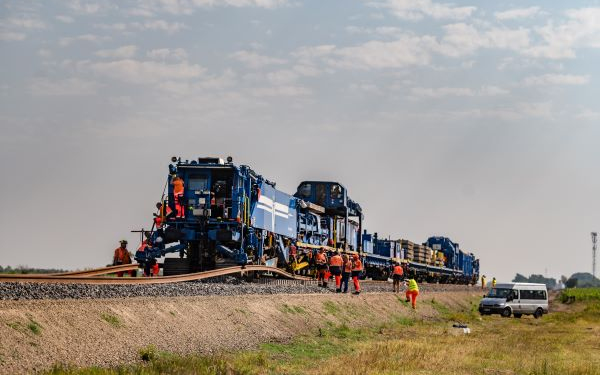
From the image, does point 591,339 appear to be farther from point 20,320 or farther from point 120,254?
point 20,320

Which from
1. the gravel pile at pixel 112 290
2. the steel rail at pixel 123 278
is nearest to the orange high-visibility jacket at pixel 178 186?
the steel rail at pixel 123 278

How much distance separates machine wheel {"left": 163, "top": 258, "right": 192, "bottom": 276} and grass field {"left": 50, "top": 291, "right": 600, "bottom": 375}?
7.36 metres

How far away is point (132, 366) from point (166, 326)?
2941 mm

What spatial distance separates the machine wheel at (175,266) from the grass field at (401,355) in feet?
24.2

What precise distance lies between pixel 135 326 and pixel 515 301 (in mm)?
28323

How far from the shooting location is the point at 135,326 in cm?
1489

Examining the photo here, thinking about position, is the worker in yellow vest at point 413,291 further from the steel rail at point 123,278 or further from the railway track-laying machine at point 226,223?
the steel rail at point 123,278

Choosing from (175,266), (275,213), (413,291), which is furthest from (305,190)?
(175,266)

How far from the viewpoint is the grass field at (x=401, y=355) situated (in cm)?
1372

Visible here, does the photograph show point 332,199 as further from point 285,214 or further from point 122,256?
point 122,256

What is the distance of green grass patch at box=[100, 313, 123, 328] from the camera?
14.4 meters

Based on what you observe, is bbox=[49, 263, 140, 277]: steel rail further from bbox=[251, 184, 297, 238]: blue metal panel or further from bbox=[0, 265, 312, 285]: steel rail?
bbox=[251, 184, 297, 238]: blue metal panel

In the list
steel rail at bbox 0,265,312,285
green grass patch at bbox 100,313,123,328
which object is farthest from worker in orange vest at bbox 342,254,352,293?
green grass patch at bbox 100,313,123,328

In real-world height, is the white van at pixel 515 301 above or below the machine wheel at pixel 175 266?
below
